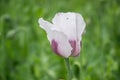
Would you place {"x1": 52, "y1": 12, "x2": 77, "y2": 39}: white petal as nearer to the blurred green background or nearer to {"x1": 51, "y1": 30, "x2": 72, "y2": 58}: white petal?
{"x1": 51, "y1": 30, "x2": 72, "y2": 58}: white petal

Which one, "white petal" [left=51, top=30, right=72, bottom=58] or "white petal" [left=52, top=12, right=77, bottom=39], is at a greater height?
"white petal" [left=52, top=12, right=77, bottom=39]

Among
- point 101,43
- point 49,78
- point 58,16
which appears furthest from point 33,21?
point 58,16

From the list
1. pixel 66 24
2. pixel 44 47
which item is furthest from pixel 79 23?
pixel 44 47

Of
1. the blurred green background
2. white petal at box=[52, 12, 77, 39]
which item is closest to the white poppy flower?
white petal at box=[52, 12, 77, 39]

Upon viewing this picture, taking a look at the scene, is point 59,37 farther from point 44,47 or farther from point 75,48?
point 44,47

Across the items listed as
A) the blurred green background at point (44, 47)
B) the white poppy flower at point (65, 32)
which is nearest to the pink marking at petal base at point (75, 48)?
the white poppy flower at point (65, 32)

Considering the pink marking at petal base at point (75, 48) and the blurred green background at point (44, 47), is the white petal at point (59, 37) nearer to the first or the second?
the pink marking at petal base at point (75, 48)

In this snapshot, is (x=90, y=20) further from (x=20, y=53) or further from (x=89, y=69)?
(x=89, y=69)
